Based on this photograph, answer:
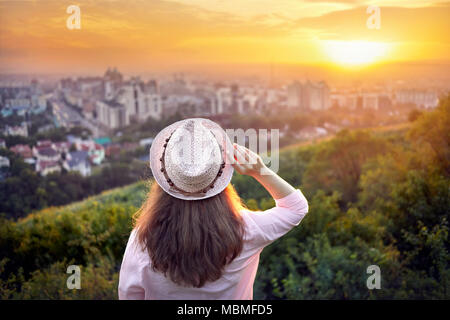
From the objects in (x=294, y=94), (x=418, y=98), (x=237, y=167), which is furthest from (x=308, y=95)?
(x=237, y=167)

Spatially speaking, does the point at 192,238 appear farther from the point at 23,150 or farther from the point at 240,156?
the point at 23,150

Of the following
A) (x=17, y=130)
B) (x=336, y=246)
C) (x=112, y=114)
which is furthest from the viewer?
(x=112, y=114)

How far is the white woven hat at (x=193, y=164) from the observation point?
110 cm

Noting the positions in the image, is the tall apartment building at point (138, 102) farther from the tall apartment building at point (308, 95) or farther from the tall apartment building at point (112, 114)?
the tall apartment building at point (308, 95)

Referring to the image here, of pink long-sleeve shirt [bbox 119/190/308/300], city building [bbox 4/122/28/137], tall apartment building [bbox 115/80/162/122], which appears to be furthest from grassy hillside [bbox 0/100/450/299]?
tall apartment building [bbox 115/80/162/122]

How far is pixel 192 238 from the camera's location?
1115 millimetres

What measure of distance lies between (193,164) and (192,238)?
230 mm

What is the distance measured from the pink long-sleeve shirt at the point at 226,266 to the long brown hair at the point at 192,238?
0.03 metres

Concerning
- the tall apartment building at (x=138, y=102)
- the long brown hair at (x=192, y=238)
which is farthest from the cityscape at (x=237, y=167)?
the tall apartment building at (x=138, y=102)

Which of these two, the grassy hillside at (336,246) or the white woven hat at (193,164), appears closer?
the white woven hat at (193,164)

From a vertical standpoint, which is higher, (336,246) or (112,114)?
(112,114)
